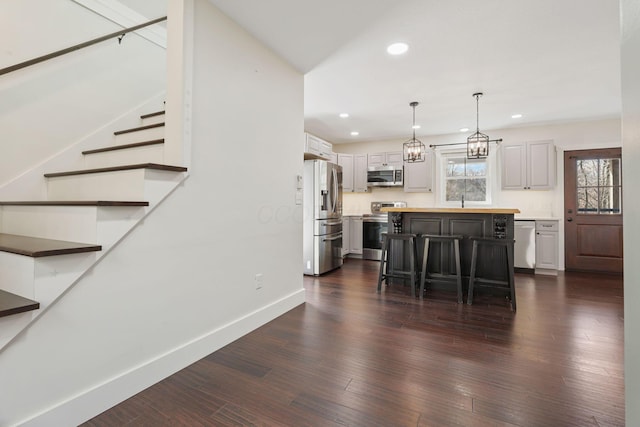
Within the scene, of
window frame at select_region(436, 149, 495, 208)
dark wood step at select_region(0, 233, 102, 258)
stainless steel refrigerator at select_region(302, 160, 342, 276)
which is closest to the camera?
dark wood step at select_region(0, 233, 102, 258)

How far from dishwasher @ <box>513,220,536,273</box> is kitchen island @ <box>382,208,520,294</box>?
5.58 ft

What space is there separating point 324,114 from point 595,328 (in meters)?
4.17

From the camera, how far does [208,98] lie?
2176mm

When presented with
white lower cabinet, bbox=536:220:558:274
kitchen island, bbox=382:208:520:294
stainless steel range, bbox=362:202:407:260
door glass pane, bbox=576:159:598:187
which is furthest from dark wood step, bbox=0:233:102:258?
door glass pane, bbox=576:159:598:187

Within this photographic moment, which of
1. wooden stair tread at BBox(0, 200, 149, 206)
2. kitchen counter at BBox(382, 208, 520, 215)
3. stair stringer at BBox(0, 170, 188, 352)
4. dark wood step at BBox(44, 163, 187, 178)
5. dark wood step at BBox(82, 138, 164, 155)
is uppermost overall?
dark wood step at BBox(82, 138, 164, 155)

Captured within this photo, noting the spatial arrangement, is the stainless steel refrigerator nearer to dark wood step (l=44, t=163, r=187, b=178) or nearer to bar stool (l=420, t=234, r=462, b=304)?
bar stool (l=420, t=234, r=462, b=304)

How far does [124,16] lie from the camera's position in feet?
8.62

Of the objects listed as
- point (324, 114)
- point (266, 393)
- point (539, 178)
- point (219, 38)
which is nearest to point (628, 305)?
point (266, 393)

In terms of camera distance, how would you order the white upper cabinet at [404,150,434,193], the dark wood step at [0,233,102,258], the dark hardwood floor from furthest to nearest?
1. the white upper cabinet at [404,150,434,193]
2. the dark hardwood floor
3. the dark wood step at [0,233,102,258]

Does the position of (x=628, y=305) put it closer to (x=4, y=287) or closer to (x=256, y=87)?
(x=4, y=287)

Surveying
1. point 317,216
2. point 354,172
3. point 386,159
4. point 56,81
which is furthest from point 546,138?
point 56,81

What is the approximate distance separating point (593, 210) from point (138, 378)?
21.7ft

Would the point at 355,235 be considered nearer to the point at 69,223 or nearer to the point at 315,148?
the point at 315,148

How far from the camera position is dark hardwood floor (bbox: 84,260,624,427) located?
1537mm
